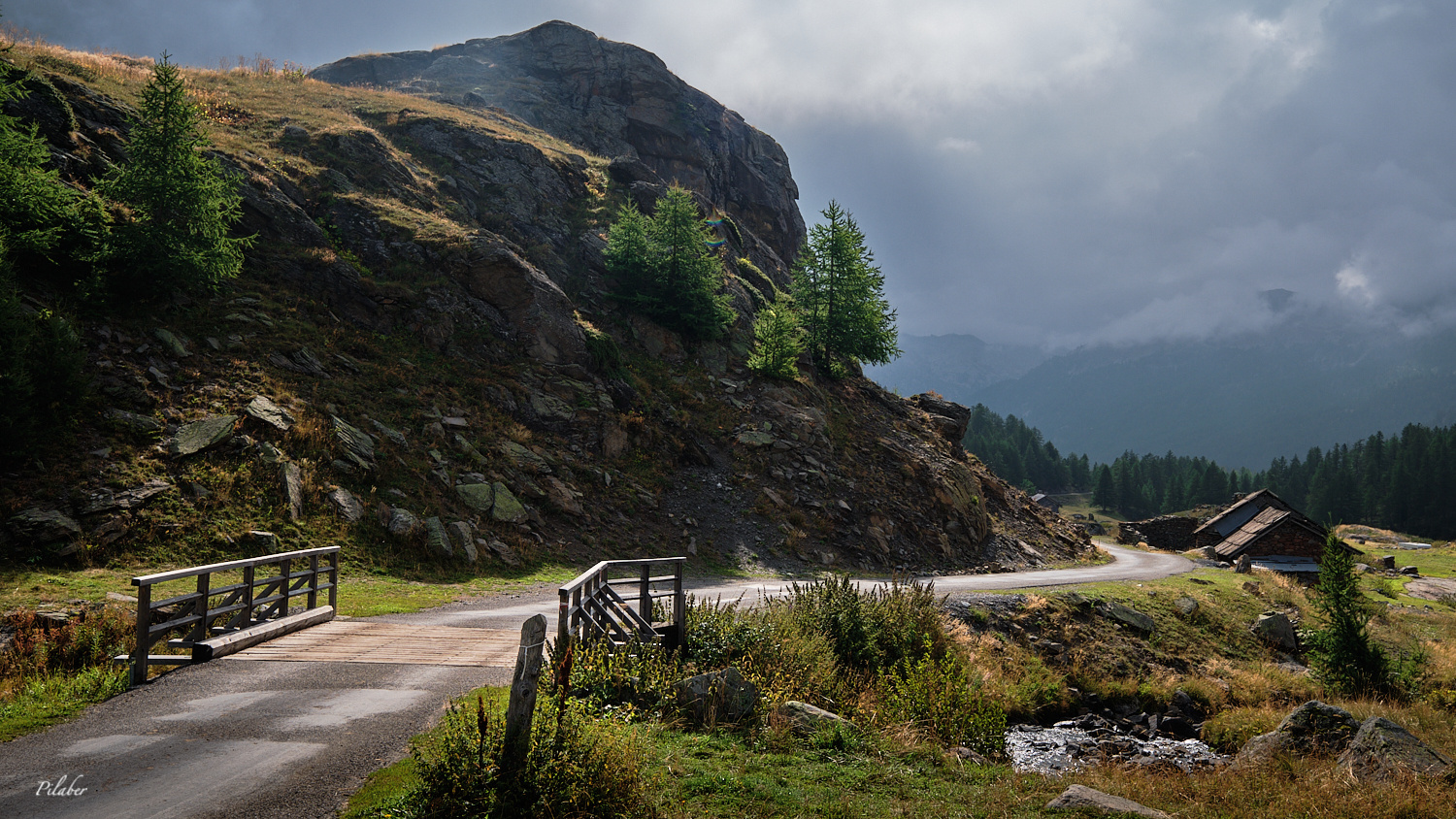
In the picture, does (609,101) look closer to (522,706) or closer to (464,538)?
(464,538)

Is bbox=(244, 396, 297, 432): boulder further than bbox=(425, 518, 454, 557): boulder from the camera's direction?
No

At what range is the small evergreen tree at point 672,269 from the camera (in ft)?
126

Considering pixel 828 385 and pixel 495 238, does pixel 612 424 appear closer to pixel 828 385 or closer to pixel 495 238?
pixel 495 238

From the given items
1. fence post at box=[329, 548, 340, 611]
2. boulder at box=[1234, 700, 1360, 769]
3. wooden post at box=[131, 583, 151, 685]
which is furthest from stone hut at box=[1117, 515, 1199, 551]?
wooden post at box=[131, 583, 151, 685]

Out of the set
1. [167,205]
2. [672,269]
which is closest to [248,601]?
[167,205]

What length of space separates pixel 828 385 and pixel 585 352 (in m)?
17.0

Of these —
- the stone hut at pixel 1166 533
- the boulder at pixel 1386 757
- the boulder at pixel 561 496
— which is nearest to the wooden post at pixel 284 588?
the boulder at pixel 561 496

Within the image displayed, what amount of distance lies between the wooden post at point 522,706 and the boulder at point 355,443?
18660mm

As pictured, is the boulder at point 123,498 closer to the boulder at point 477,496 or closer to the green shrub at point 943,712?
the boulder at point 477,496

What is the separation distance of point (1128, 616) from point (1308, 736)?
9465 millimetres

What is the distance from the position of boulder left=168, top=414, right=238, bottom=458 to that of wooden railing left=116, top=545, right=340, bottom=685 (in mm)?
6952

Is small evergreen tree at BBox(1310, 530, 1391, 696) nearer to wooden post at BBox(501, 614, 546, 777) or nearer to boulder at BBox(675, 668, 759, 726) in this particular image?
boulder at BBox(675, 668, 759, 726)

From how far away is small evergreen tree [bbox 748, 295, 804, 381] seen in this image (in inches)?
1496

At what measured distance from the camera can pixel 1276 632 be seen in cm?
2197
